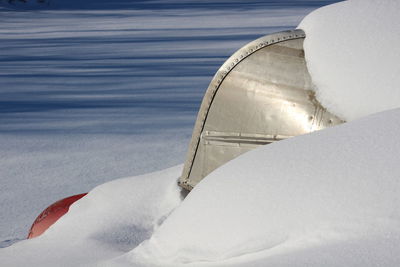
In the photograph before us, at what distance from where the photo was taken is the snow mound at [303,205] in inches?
60.5

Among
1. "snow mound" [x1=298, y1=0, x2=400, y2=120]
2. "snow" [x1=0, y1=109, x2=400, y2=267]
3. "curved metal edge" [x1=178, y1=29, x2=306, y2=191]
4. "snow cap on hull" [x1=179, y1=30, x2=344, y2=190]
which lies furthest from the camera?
"curved metal edge" [x1=178, y1=29, x2=306, y2=191]

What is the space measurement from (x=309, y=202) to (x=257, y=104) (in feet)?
3.10

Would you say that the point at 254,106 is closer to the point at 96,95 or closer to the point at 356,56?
the point at 356,56

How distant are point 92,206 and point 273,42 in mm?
795

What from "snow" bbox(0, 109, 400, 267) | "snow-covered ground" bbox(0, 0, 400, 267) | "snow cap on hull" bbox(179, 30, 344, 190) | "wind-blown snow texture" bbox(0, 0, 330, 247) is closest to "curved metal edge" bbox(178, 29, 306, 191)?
"snow cap on hull" bbox(179, 30, 344, 190)

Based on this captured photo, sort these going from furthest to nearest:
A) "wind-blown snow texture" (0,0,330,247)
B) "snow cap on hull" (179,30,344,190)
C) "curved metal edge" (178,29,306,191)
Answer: "wind-blown snow texture" (0,0,330,247) → "curved metal edge" (178,29,306,191) → "snow cap on hull" (179,30,344,190)

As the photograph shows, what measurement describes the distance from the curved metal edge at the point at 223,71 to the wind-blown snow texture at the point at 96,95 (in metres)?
0.91

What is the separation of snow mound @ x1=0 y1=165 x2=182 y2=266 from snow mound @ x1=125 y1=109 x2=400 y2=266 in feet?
1.14

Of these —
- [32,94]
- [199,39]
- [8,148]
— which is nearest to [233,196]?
[8,148]

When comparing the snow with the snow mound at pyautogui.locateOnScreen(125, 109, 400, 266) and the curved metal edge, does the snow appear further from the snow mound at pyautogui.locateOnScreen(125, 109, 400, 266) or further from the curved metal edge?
the curved metal edge

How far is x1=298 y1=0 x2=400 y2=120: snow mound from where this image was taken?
2.10m

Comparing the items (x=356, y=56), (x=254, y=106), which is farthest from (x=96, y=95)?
(x=356, y=56)

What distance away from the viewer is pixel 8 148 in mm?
4883

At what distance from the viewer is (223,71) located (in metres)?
2.66
